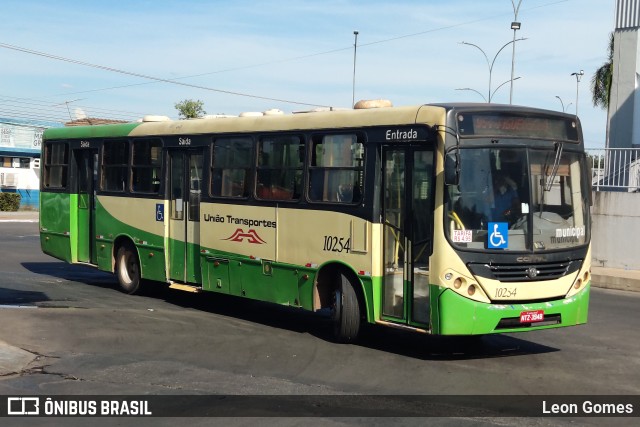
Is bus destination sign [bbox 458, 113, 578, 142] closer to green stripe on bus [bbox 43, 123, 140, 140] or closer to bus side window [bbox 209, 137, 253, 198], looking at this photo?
bus side window [bbox 209, 137, 253, 198]

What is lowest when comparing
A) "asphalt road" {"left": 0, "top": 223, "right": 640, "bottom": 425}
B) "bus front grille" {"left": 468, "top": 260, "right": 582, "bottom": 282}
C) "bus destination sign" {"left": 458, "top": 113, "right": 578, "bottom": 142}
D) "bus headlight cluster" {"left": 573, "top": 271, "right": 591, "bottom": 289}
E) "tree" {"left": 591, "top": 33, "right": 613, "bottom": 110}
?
"asphalt road" {"left": 0, "top": 223, "right": 640, "bottom": 425}

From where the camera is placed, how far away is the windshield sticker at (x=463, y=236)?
975 centimetres

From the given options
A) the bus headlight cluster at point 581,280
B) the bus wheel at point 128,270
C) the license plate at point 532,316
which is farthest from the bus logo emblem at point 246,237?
the bus headlight cluster at point 581,280

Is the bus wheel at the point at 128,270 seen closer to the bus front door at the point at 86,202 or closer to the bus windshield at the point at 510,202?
the bus front door at the point at 86,202

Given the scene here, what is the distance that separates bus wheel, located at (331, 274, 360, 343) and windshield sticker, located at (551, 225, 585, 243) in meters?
2.65

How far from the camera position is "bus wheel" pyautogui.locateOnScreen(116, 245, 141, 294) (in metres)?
15.9

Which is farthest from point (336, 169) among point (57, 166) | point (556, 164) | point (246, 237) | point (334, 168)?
point (57, 166)

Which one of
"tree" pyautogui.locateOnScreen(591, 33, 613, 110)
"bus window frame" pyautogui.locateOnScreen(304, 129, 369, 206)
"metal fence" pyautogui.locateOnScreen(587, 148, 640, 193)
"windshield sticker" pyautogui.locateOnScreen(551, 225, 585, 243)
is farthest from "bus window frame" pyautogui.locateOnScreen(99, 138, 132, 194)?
"tree" pyautogui.locateOnScreen(591, 33, 613, 110)

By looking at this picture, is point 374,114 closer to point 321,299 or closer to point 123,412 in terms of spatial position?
point 321,299

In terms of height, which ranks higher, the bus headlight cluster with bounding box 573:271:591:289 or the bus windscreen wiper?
the bus windscreen wiper

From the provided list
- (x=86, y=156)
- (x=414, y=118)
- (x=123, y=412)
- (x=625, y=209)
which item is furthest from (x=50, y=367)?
(x=625, y=209)

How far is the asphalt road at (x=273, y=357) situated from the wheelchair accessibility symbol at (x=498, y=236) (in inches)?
55.8

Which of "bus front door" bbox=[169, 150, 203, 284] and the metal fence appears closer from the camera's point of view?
"bus front door" bbox=[169, 150, 203, 284]

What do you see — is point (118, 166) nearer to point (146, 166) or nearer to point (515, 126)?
point (146, 166)
